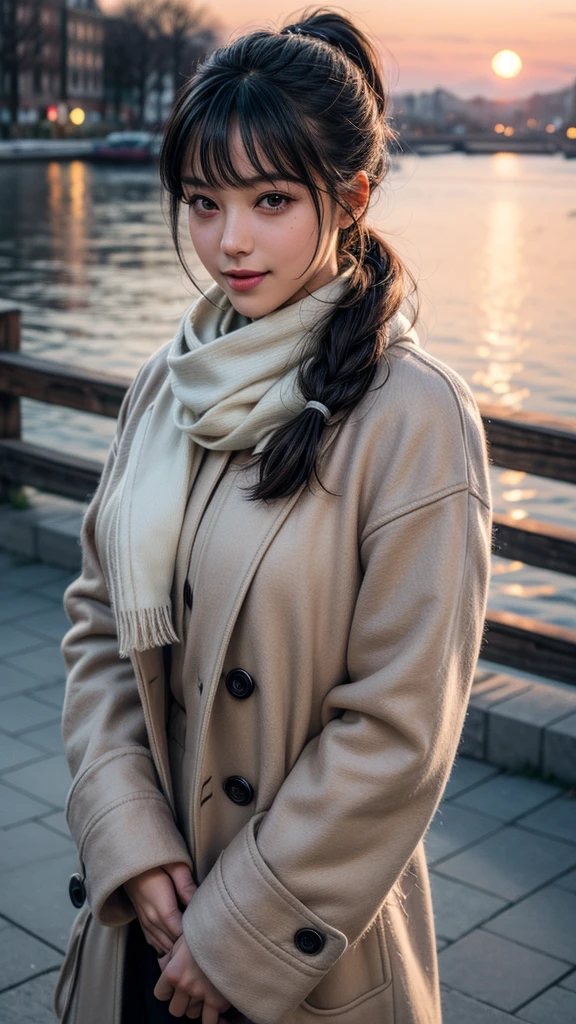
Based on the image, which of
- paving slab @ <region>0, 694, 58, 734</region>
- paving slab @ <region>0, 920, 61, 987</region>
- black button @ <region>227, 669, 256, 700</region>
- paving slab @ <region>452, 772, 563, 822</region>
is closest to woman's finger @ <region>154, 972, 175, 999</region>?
black button @ <region>227, 669, 256, 700</region>

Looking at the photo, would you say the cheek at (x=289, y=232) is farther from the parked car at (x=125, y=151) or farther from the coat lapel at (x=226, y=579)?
the parked car at (x=125, y=151)

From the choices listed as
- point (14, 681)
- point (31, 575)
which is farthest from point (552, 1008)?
point (31, 575)

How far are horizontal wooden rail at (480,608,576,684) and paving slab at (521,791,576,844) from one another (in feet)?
1.70

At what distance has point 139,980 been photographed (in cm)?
184

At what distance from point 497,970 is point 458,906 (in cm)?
28

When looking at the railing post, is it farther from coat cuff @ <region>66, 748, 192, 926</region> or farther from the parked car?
the parked car

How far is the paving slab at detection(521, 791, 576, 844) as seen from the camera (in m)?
3.56

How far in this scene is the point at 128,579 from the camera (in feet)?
5.90

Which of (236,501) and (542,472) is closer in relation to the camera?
(236,501)

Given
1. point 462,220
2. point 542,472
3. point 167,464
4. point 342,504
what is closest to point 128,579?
point 167,464

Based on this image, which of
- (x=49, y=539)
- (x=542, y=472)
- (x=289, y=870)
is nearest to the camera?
(x=289, y=870)

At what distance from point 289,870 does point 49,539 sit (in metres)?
4.41

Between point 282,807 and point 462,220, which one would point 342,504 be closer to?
point 282,807

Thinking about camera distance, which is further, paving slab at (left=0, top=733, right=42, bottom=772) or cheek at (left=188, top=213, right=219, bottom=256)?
paving slab at (left=0, top=733, right=42, bottom=772)
